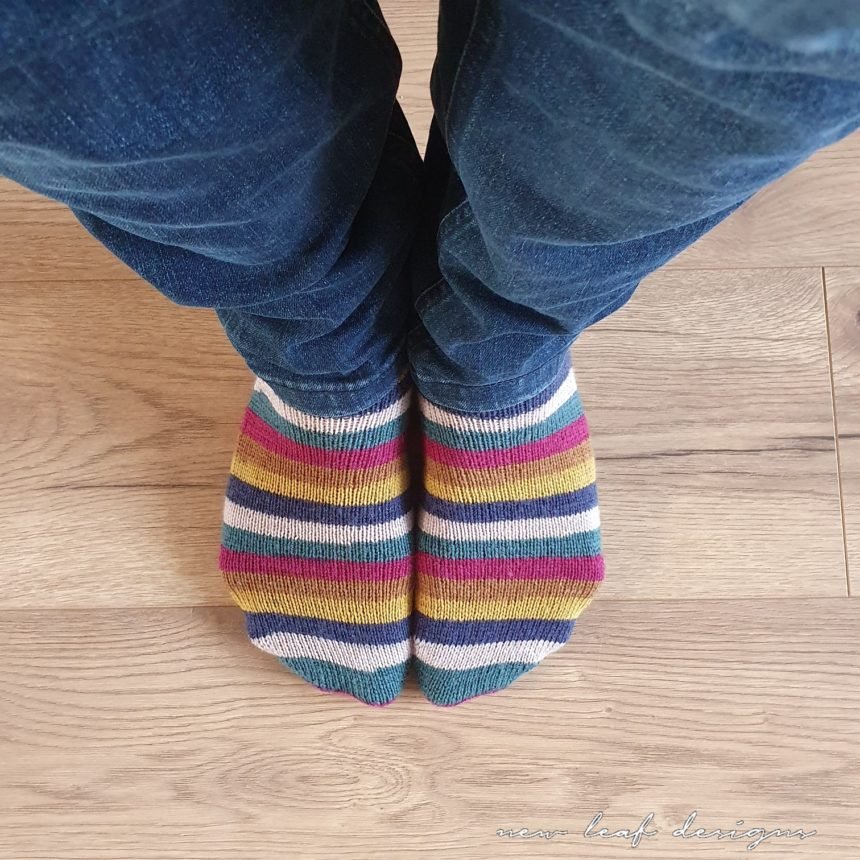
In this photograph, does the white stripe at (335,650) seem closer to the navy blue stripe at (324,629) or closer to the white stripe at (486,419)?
the navy blue stripe at (324,629)

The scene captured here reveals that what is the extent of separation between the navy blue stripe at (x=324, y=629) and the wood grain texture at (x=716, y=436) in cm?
18

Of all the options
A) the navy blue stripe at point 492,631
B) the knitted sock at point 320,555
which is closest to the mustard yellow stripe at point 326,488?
the knitted sock at point 320,555

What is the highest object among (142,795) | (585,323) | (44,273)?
(44,273)

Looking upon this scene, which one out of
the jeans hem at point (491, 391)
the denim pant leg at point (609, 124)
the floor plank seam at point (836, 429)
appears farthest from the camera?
the floor plank seam at point (836, 429)

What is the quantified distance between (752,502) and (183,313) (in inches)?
19.4

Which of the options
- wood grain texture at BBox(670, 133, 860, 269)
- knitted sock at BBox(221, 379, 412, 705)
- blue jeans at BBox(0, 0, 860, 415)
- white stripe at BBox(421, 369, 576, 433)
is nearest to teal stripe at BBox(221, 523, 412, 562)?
knitted sock at BBox(221, 379, 412, 705)

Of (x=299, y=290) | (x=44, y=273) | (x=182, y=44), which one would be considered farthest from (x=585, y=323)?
(x=44, y=273)

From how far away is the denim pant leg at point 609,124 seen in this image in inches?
7.4

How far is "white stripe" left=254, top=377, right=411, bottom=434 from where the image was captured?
597 millimetres

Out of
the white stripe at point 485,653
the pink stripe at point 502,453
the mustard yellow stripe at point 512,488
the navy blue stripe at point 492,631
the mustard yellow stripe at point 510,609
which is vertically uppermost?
the pink stripe at point 502,453

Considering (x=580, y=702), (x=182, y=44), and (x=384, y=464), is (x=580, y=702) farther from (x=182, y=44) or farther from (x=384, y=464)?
(x=182, y=44)

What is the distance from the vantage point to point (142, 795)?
25.3 inches

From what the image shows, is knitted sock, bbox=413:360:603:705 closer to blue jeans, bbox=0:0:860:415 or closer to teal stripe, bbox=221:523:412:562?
teal stripe, bbox=221:523:412:562

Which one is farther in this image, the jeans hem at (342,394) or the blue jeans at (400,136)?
the jeans hem at (342,394)
